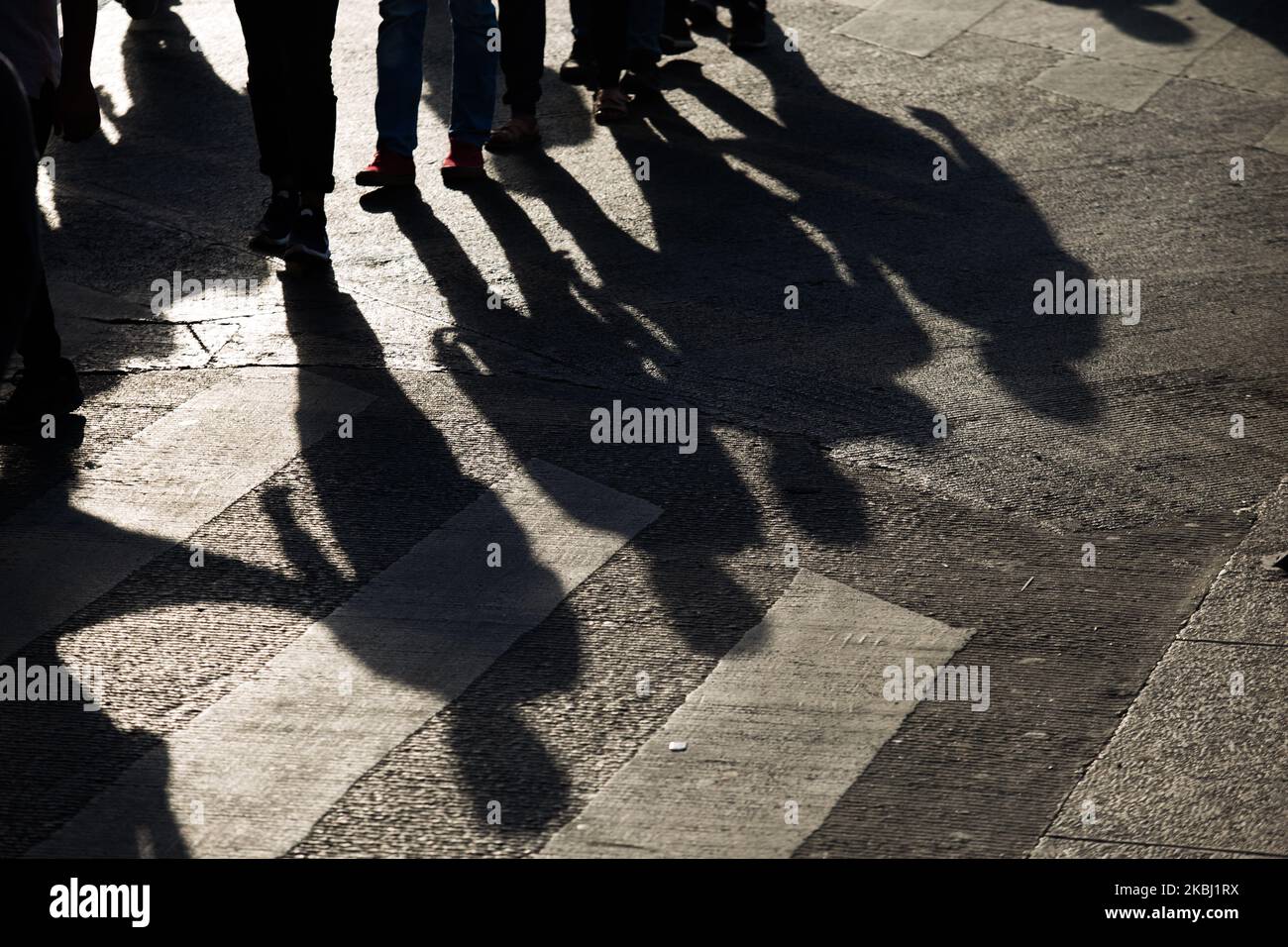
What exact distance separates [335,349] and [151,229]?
160cm

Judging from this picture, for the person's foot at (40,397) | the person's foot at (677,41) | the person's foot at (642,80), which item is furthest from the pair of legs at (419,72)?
the person's foot at (40,397)

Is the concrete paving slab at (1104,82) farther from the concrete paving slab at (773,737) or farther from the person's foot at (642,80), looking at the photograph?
the concrete paving slab at (773,737)

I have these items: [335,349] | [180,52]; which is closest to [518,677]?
[335,349]

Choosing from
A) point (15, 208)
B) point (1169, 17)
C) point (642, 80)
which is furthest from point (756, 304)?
point (1169, 17)

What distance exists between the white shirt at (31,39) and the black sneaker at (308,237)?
4.19ft

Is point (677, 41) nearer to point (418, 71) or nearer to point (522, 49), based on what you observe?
point (522, 49)

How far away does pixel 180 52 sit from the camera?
9.07 metres

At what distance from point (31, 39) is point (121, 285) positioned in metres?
1.36

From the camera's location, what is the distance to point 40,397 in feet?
17.9

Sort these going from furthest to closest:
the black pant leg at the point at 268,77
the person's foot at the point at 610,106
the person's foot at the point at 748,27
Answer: the person's foot at the point at 748,27 < the person's foot at the point at 610,106 < the black pant leg at the point at 268,77

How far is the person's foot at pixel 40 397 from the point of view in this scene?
5426 millimetres
